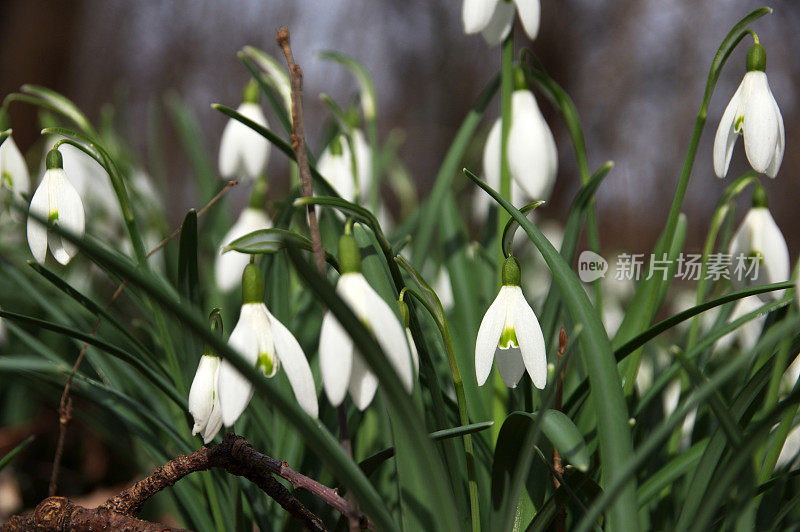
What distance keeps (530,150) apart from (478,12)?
0.22 m

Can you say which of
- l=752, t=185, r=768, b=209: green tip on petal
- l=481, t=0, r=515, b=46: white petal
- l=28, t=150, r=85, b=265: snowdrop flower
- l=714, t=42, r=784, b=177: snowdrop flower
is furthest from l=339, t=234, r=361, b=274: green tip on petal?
l=752, t=185, r=768, b=209: green tip on petal

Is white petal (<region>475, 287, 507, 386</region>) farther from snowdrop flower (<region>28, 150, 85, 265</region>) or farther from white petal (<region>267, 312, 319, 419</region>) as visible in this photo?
snowdrop flower (<region>28, 150, 85, 265</region>)

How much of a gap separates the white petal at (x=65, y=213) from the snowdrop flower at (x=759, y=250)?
92 centimetres

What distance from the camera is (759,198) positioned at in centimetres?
98

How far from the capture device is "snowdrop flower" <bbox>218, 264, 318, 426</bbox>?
23.1 inches

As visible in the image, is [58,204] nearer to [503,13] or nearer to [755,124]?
[503,13]

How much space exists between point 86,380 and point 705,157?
5409mm

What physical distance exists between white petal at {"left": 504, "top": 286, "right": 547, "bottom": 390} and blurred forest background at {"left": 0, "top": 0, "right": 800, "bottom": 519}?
409 centimetres

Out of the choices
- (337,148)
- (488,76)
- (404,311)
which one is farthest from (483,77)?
(404,311)

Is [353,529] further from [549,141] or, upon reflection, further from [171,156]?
[171,156]

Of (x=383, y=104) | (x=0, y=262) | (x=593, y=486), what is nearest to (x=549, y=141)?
(x=593, y=486)

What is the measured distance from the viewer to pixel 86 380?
2.86ft

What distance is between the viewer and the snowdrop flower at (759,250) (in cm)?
97

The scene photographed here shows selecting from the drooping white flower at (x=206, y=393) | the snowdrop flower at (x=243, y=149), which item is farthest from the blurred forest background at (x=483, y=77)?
the drooping white flower at (x=206, y=393)
